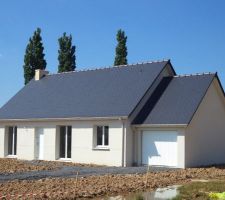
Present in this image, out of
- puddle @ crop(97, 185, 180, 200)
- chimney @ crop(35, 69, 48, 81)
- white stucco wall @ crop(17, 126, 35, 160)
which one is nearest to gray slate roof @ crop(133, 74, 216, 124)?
white stucco wall @ crop(17, 126, 35, 160)

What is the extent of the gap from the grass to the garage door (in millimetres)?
7974

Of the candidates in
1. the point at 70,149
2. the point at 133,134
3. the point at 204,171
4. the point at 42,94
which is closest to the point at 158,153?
the point at 133,134

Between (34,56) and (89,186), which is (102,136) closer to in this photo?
(89,186)

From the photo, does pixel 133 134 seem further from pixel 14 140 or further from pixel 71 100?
pixel 14 140

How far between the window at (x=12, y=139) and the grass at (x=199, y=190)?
18599 mm

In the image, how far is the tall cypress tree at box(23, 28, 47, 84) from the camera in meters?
45.8

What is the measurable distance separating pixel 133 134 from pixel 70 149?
4808mm

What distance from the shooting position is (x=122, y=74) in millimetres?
30625

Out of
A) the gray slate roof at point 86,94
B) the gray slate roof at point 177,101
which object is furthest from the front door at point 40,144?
the gray slate roof at point 177,101

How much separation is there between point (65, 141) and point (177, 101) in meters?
7.59

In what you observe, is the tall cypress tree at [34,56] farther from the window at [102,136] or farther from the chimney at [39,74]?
the window at [102,136]

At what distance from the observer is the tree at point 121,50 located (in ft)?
154

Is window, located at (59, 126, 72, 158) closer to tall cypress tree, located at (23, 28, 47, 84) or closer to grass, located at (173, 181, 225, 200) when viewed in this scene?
grass, located at (173, 181, 225, 200)

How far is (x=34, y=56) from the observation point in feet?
152
